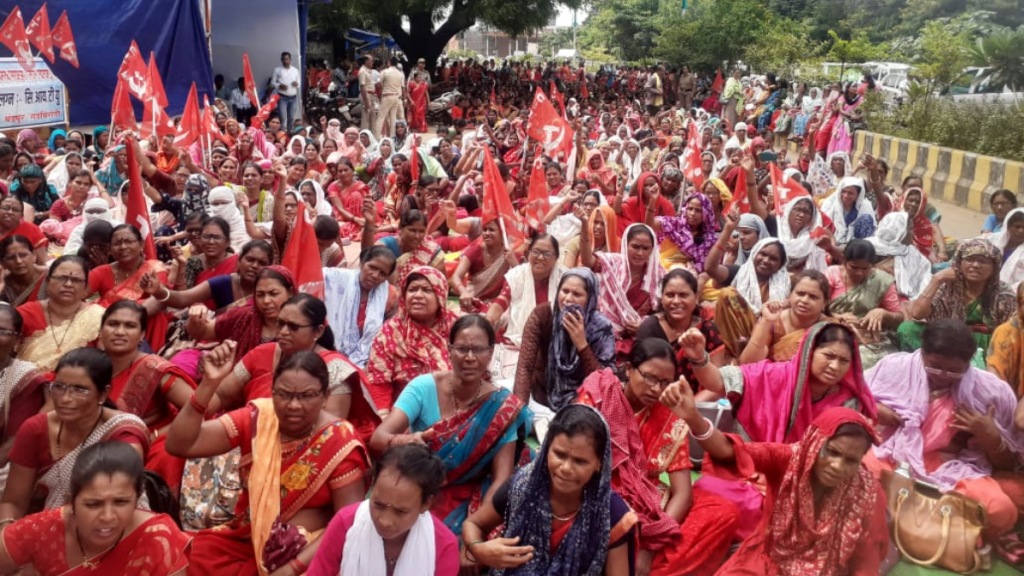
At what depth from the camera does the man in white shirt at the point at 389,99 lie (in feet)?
56.1

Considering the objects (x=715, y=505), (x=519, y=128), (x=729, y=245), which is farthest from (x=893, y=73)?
(x=715, y=505)

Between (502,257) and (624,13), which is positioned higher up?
(624,13)

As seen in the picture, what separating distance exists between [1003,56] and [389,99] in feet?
37.2

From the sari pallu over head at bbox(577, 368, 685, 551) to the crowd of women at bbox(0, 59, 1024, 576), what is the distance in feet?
0.03

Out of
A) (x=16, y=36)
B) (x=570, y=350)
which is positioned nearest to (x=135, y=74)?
(x=16, y=36)

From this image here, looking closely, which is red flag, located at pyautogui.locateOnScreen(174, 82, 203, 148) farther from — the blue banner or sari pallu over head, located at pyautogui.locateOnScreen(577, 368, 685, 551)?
sari pallu over head, located at pyautogui.locateOnScreen(577, 368, 685, 551)

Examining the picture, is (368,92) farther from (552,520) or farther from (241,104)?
(552,520)

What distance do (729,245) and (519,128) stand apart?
705 cm

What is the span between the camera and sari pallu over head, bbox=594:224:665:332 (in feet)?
16.9

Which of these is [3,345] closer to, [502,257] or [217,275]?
[217,275]

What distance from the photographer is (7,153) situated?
759 cm

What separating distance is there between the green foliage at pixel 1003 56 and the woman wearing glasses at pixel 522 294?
46.9 ft

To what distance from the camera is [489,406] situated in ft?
10.4

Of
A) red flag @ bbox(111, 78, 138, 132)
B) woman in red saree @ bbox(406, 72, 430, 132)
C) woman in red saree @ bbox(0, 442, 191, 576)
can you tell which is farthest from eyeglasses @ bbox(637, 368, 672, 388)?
woman in red saree @ bbox(406, 72, 430, 132)
